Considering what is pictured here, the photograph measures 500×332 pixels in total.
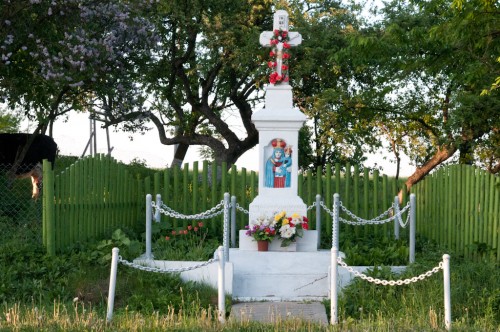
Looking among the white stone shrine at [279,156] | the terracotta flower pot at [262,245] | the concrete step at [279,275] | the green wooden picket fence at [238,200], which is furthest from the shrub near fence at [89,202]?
the terracotta flower pot at [262,245]

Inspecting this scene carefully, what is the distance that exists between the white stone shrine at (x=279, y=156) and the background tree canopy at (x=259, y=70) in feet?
9.62

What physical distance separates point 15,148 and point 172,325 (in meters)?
12.6

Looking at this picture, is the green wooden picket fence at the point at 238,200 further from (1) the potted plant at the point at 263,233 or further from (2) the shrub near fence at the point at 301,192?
(1) the potted plant at the point at 263,233

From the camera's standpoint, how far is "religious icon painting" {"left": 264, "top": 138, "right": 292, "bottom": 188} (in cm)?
1259

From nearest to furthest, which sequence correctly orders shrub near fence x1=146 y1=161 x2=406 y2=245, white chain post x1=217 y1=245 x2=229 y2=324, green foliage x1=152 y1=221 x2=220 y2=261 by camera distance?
1. white chain post x1=217 y1=245 x2=229 y2=324
2. green foliage x1=152 y1=221 x2=220 y2=261
3. shrub near fence x1=146 y1=161 x2=406 y2=245

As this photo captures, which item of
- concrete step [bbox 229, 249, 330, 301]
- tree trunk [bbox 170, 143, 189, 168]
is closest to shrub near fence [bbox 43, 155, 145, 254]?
concrete step [bbox 229, 249, 330, 301]

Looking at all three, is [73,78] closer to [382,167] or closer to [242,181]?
[242,181]

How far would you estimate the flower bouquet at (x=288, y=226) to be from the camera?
12.0 meters

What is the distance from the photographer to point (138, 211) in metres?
15.0

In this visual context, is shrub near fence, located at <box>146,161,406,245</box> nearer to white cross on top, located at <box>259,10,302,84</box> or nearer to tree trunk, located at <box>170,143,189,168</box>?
white cross on top, located at <box>259,10,302,84</box>

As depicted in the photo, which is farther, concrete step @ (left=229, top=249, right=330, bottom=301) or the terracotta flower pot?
the terracotta flower pot

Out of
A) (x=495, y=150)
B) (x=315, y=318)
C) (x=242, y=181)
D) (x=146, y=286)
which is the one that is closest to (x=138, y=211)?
(x=242, y=181)

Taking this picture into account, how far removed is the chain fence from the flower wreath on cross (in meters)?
4.95

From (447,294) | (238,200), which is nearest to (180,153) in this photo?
(238,200)
